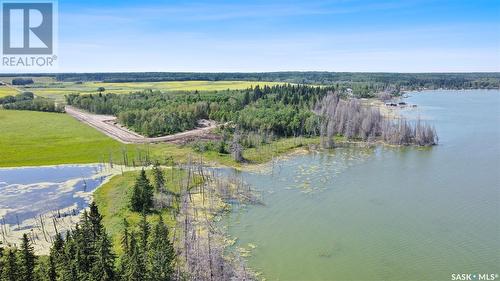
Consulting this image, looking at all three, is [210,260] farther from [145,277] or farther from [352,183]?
[352,183]

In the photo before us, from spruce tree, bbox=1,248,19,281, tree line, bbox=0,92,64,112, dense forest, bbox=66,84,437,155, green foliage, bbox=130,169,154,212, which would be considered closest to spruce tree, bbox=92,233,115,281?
spruce tree, bbox=1,248,19,281

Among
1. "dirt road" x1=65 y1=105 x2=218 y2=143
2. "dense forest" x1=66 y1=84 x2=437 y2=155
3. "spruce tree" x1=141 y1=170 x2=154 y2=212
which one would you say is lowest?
"spruce tree" x1=141 y1=170 x2=154 y2=212

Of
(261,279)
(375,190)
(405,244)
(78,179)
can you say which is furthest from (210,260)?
(78,179)

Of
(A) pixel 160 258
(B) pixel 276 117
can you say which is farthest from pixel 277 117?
(A) pixel 160 258

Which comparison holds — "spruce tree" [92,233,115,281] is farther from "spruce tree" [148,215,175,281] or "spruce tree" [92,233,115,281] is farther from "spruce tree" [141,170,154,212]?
"spruce tree" [141,170,154,212]

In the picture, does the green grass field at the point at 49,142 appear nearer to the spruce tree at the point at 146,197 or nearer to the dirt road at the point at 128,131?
the dirt road at the point at 128,131

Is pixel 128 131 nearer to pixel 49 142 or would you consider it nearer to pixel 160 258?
pixel 49 142

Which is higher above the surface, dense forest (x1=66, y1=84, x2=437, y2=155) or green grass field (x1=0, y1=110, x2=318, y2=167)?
dense forest (x1=66, y1=84, x2=437, y2=155)
